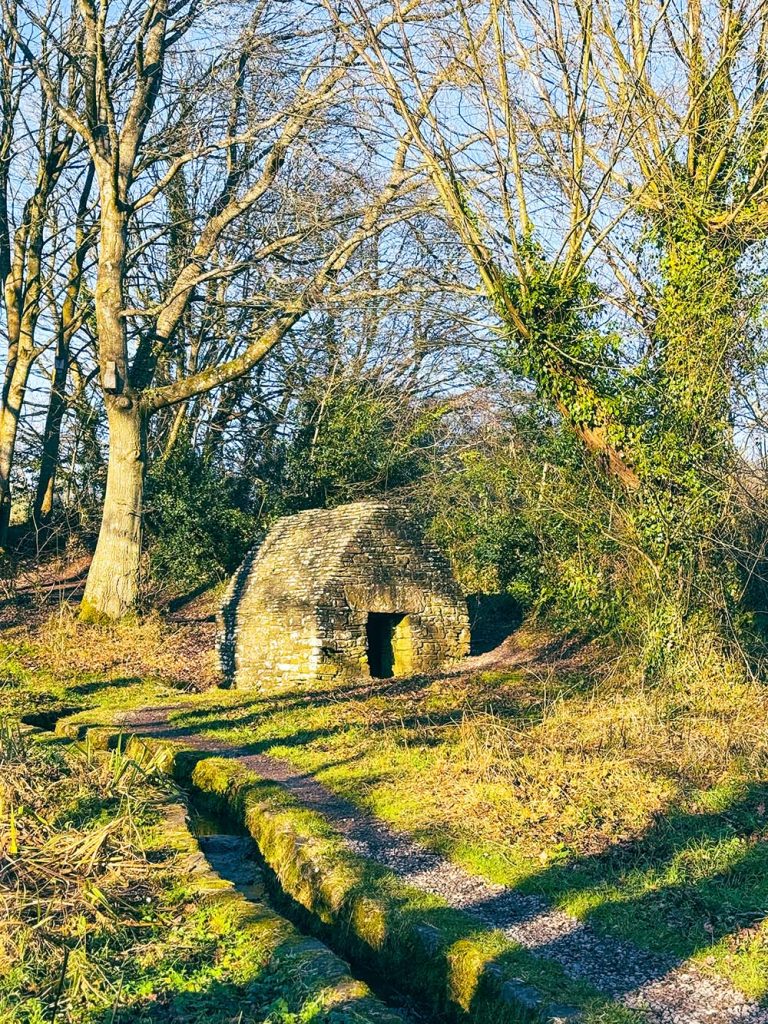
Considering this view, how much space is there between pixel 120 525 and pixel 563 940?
49.3 feet

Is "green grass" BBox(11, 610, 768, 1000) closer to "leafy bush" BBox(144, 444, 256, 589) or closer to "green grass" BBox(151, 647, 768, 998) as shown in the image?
"green grass" BBox(151, 647, 768, 998)

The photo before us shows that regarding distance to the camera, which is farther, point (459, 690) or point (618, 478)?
point (459, 690)

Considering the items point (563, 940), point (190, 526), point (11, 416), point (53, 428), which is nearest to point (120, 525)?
point (11, 416)

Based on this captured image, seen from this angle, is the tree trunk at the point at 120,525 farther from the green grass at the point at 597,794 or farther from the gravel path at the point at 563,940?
the gravel path at the point at 563,940

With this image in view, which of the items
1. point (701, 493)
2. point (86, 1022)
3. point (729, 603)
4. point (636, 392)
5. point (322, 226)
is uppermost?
point (322, 226)

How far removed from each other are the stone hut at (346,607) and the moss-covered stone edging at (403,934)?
6.48m

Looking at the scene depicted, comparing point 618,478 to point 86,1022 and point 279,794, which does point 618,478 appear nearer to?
point 279,794

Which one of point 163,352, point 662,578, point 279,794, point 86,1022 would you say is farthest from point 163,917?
point 163,352

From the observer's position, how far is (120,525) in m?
19.5

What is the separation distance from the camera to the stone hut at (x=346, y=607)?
15.5 m

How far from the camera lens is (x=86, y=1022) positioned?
484 centimetres

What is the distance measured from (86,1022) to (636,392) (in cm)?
969

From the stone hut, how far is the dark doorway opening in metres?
0.02

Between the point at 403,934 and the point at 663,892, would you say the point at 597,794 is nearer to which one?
the point at 663,892
